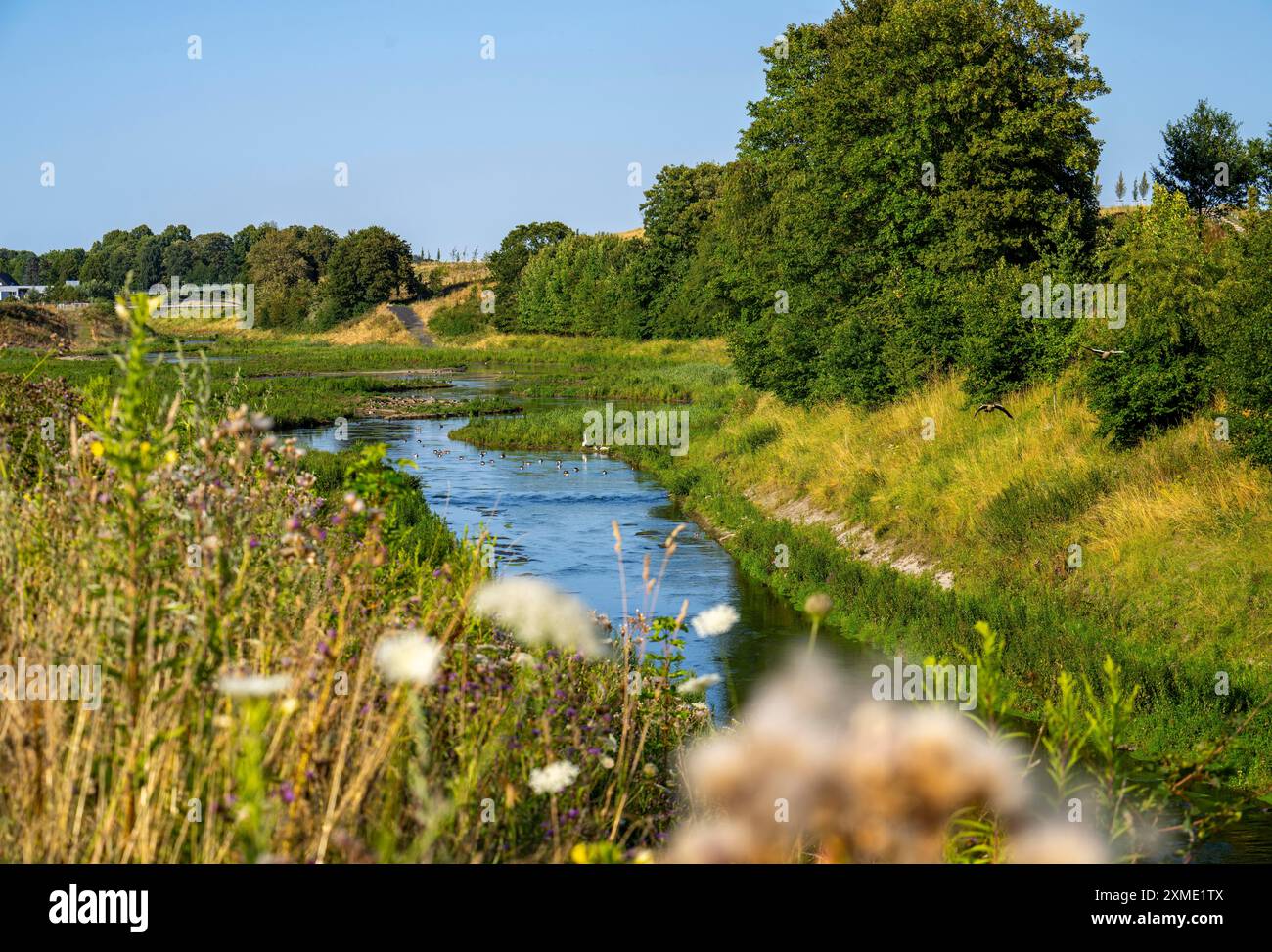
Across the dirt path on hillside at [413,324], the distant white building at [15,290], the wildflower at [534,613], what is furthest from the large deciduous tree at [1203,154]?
the distant white building at [15,290]

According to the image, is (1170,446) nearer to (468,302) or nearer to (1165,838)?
(1165,838)

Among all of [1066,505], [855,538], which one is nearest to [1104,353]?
[1066,505]

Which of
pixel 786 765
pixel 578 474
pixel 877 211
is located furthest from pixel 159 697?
pixel 578 474

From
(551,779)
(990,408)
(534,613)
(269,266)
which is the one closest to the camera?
(551,779)

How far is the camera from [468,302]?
97312 millimetres

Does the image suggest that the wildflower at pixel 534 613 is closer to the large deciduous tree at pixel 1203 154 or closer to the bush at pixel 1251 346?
the bush at pixel 1251 346

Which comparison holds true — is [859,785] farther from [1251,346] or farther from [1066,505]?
[1066,505]

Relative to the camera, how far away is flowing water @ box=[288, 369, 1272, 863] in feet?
45.4

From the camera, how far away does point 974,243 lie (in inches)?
903

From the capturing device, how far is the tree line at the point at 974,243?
1566 cm

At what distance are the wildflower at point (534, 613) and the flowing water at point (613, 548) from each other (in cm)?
48

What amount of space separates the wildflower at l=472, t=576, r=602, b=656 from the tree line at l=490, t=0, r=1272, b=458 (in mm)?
9658

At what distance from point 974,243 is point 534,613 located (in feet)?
61.3
